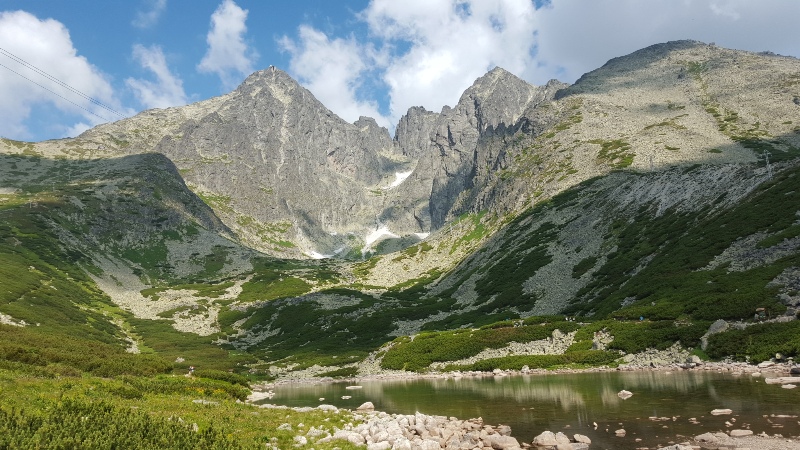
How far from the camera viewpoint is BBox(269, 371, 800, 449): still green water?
19.5 m

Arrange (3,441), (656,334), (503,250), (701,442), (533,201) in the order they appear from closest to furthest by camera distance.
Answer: (3,441)
(701,442)
(656,334)
(503,250)
(533,201)

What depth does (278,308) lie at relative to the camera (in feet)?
412

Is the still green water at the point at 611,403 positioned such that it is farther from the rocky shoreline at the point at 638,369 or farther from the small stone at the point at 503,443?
the rocky shoreline at the point at 638,369

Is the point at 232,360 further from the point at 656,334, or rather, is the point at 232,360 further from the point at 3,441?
the point at 3,441

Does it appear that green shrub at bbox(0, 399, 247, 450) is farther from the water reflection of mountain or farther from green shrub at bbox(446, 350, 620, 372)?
green shrub at bbox(446, 350, 620, 372)

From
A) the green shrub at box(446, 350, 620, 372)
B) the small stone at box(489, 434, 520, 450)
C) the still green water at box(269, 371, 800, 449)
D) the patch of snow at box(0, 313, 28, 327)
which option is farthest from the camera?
the patch of snow at box(0, 313, 28, 327)

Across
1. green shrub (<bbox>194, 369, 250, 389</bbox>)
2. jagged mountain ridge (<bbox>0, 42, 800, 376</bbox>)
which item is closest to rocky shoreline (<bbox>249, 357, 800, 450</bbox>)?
green shrub (<bbox>194, 369, 250, 389</bbox>)

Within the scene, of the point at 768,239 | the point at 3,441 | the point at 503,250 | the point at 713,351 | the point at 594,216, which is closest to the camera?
the point at 3,441

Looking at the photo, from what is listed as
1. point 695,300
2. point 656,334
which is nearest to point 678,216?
point 695,300

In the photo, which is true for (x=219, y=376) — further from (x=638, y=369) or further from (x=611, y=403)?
(x=638, y=369)

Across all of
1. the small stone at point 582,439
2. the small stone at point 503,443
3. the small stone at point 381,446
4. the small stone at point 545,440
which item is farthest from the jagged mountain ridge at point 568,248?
Result: the small stone at point 381,446

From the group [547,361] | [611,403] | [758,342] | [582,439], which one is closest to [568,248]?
[547,361]

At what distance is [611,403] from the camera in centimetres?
2644

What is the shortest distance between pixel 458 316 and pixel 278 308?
5871cm
